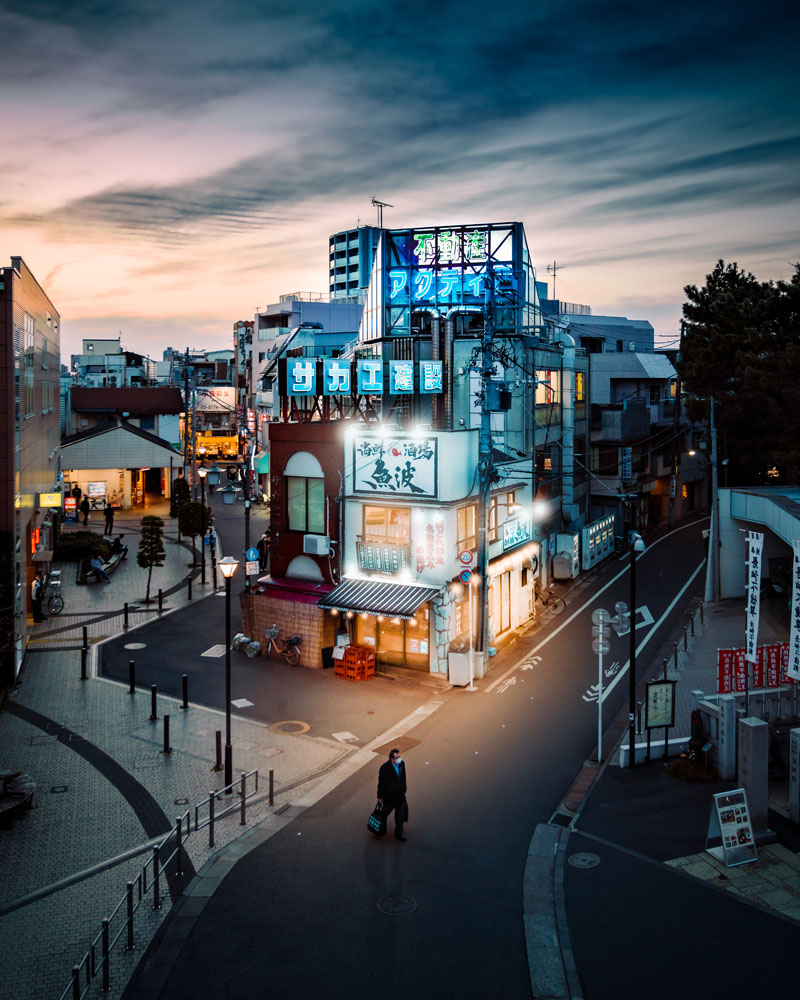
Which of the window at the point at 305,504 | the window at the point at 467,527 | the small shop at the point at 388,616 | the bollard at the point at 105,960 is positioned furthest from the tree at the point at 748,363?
the bollard at the point at 105,960

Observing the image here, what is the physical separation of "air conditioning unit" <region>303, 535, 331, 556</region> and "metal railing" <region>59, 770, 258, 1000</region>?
33.3 ft

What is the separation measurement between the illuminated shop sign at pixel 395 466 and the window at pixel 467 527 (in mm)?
1547

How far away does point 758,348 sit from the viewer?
29.9 meters

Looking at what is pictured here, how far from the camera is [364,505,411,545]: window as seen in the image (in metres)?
25.4

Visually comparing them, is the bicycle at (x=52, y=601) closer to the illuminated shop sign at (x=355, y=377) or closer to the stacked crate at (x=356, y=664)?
the illuminated shop sign at (x=355, y=377)

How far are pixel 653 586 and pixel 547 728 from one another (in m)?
18.9

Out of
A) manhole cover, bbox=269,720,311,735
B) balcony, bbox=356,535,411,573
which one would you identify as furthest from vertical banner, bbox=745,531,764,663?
manhole cover, bbox=269,720,311,735

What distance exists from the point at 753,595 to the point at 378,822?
9.87 meters

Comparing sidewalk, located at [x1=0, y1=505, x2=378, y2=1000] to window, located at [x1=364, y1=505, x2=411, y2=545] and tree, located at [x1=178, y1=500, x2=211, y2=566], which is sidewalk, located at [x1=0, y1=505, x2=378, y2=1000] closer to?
window, located at [x1=364, y1=505, x2=411, y2=545]

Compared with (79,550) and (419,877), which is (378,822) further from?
(79,550)

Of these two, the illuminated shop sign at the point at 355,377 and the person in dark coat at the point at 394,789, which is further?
the illuminated shop sign at the point at 355,377

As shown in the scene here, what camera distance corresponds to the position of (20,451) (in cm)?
2517

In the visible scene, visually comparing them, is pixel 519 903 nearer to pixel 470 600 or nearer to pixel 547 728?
pixel 547 728

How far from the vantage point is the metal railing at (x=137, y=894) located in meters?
10.4
